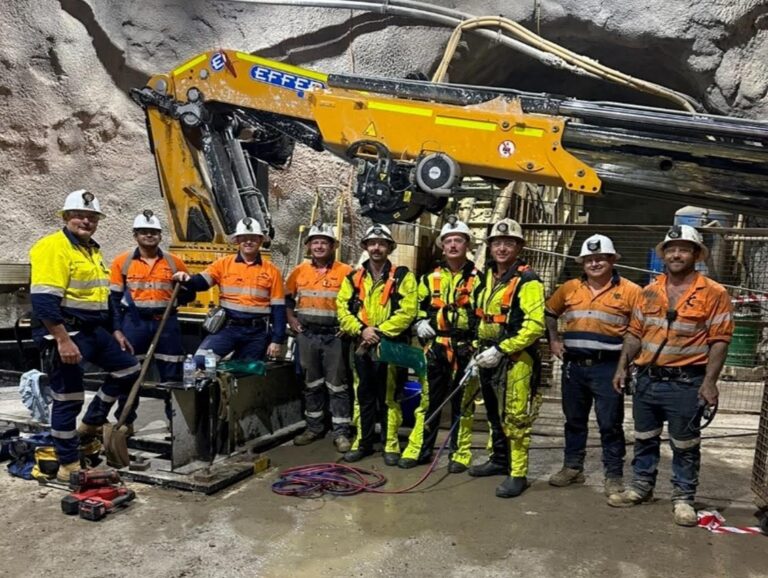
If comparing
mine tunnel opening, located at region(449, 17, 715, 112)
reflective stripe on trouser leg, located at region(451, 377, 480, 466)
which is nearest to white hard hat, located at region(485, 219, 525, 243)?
reflective stripe on trouser leg, located at region(451, 377, 480, 466)

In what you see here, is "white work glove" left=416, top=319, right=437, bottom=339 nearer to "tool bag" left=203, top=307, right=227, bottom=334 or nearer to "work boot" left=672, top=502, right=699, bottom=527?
"tool bag" left=203, top=307, right=227, bottom=334

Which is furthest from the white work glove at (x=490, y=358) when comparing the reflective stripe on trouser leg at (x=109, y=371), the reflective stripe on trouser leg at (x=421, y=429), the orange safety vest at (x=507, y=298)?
the reflective stripe on trouser leg at (x=109, y=371)

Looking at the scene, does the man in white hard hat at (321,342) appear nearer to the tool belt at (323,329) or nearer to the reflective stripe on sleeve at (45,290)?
the tool belt at (323,329)

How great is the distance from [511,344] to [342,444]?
178 centimetres

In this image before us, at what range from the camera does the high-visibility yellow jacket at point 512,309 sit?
414 cm

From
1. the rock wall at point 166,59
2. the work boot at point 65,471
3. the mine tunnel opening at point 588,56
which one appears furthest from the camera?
the mine tunnel opening at point 588,56

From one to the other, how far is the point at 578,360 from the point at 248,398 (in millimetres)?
2621

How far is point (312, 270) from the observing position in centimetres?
536

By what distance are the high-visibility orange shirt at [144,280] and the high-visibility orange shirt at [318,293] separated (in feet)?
3.65

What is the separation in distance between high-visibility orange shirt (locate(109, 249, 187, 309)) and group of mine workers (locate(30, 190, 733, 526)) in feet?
0.04

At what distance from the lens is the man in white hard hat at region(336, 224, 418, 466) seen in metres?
4.75

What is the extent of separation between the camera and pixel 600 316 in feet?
13.7

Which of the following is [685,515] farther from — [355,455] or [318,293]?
[318,293]

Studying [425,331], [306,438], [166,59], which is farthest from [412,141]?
[166,59]
